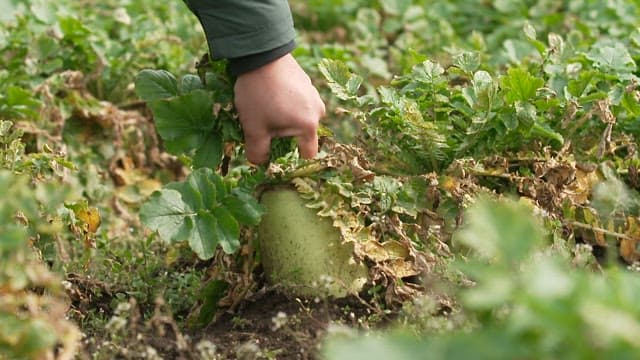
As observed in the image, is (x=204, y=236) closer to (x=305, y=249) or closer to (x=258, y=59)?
(x=305, y=249)

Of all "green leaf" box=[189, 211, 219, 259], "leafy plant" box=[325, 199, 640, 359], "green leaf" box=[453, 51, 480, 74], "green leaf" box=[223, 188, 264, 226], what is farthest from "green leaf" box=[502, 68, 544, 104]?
"leafy plant" box=[325, 199, 640, 359]

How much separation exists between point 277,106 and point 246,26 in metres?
0.19

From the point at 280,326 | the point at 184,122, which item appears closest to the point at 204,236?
the point at 280,326

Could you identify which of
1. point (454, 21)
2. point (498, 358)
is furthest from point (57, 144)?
point (498, 358)

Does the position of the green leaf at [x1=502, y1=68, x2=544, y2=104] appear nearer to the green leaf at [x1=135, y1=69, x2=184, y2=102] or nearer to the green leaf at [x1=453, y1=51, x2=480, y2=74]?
the green leaf at [x1=453, y1=51, x2=480, y2=74]

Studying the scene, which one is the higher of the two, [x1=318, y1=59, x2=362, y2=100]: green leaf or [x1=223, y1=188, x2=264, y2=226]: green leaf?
[x1=318, y1=59, x2=362, y2=100]: green leaf

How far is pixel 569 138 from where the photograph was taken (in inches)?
112

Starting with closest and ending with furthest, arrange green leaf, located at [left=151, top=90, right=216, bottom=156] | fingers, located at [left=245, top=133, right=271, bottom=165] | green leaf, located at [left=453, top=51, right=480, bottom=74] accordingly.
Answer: fingers, located at [left=245, top=133, right=271, bottom=165]
green leaf, located at [left=151, top=90, right=216, bottom=156]
green leaf, located at [left=453, top=51, right=480, bottom=74]

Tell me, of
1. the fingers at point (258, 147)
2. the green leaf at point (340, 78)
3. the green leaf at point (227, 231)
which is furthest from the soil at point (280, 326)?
the green leaf at point (340, 78)

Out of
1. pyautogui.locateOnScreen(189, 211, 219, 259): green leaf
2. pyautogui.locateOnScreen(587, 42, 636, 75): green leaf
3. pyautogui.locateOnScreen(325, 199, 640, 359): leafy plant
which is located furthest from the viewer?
pyautogui.locateOnScreen(587, 42, 636, 75): green leaf

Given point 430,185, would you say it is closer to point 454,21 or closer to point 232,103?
point 232,103

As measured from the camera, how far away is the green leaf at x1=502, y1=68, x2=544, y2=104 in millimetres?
2648

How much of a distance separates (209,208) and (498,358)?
47.7 inches

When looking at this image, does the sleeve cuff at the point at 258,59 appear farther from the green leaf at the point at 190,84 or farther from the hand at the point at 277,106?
the green leaf at the point at 190,84
